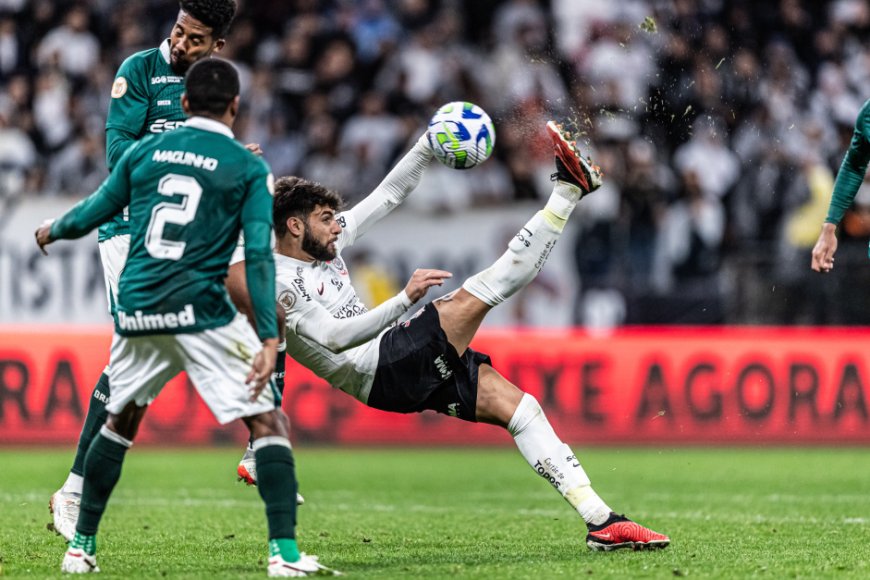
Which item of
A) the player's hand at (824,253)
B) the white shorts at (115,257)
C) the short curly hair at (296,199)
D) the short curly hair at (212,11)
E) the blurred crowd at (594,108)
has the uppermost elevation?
the blurred crowd at (594,108)

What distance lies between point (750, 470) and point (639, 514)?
3709mm

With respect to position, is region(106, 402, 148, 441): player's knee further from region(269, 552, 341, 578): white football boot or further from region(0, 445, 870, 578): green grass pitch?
region(269, 552, 341, 578): white football boot

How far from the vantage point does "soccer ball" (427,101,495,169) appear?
767cm

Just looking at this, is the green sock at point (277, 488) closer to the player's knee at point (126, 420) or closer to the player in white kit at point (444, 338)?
the player's knee at point (126, 420)

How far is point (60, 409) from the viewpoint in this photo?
1455cm

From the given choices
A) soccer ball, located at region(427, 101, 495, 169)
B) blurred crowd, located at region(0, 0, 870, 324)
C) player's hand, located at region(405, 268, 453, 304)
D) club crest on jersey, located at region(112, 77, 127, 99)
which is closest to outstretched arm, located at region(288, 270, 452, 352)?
player's hand, located at region(405, 268, 453, 304)

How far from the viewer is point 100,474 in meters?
6.29

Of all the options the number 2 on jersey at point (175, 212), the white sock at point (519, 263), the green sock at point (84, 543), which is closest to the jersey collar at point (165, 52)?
the number 2 on jersey at point (175, 212)

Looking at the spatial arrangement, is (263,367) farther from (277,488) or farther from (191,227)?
(191,227)

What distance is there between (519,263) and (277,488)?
199cm

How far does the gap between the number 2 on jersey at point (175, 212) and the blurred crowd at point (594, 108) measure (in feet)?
30.3

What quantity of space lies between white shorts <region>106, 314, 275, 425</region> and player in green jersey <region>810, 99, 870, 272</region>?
3.48 meters

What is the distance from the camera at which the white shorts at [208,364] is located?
5969 millimetres

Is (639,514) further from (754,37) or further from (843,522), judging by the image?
(754,37)
